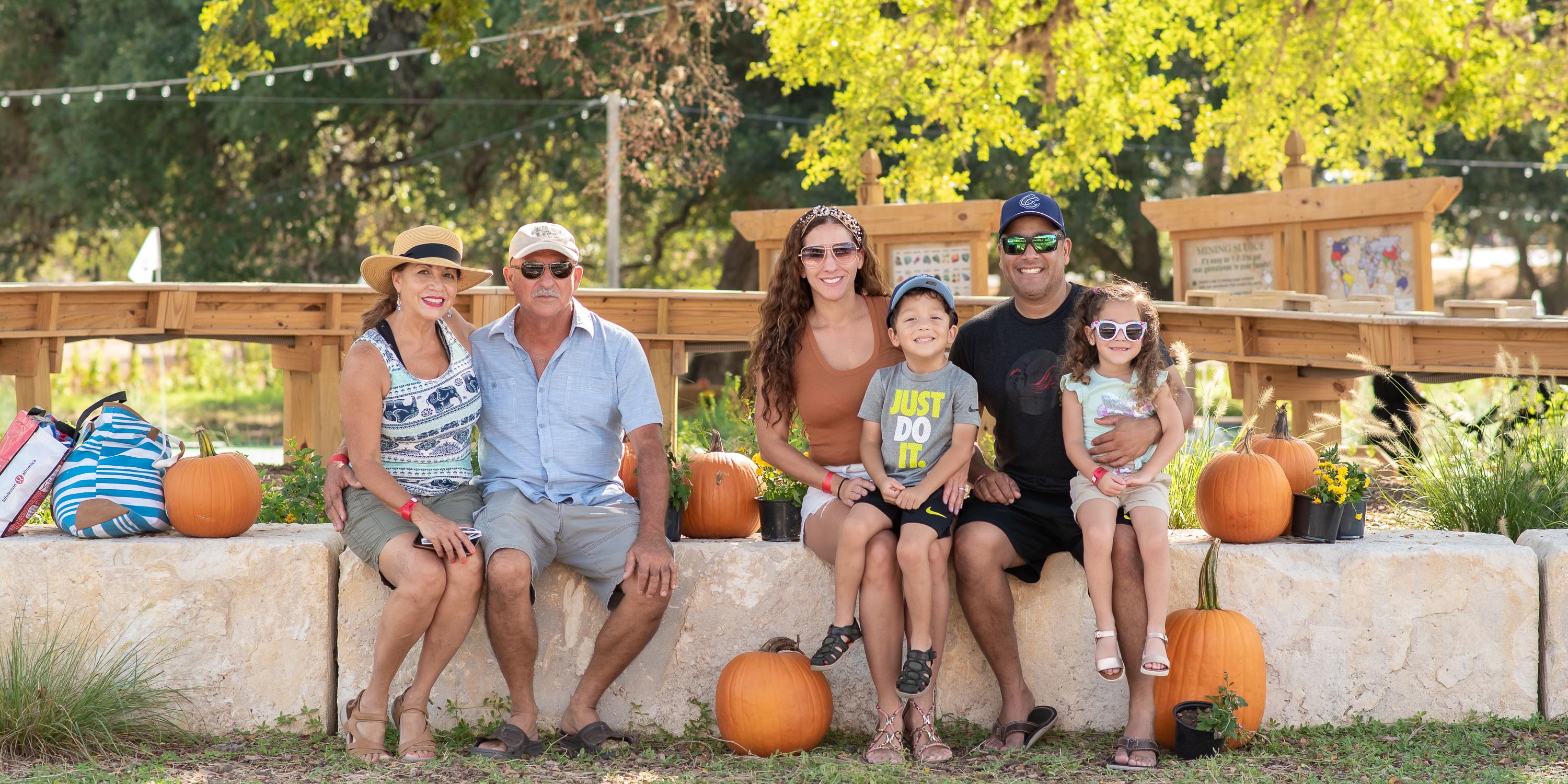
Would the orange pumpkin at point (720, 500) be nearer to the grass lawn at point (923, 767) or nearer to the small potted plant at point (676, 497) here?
the small potted plant at point (676, 497)

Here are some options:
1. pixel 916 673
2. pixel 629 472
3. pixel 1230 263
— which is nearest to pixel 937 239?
pixel 1230 263

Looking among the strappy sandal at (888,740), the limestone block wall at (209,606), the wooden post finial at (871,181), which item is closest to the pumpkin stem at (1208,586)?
the strappy sandal at (888,740)

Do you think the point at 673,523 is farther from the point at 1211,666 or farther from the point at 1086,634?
the point at 1211,666

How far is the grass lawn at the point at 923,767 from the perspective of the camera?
410 cm

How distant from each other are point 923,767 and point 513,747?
1297 millimetres

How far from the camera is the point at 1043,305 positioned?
4.73 metres

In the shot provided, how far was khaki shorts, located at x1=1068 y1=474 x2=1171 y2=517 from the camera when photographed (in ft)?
14.2

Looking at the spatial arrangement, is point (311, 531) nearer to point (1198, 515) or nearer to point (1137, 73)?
point (1198, 515)

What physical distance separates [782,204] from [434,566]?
15.1m

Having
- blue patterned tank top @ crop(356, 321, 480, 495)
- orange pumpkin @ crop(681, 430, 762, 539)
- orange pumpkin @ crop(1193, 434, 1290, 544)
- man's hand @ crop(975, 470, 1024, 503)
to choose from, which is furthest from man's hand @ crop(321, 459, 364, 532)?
orange pumpkin @ crop(1193, 434, 1290, 544)

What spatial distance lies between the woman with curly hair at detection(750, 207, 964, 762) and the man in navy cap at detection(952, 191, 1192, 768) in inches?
8.6

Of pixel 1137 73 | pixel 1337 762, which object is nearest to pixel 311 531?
pixel 1337 762

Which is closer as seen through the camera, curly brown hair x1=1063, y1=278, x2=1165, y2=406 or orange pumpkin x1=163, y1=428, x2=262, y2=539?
curly brown hair x1=1063, y1=278, x2=1165, y2=406

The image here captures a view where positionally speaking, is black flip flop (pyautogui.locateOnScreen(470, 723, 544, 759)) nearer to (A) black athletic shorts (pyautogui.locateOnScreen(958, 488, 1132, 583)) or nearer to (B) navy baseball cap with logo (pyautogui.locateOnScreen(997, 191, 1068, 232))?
(A) black athletic shorts (pyautogui.locateOnScreen(958, 488, 1132, 583))
